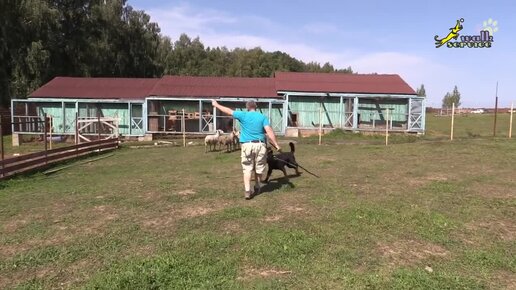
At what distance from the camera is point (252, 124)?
744 centimetres

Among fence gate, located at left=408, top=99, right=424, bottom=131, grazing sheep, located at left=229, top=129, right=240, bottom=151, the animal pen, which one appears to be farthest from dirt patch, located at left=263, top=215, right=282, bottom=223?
fence gate, located at left=408, top=99, right=424, bottom=131

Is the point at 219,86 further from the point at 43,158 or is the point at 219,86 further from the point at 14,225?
the point at 14,225

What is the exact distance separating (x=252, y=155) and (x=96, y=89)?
23648 millimetres

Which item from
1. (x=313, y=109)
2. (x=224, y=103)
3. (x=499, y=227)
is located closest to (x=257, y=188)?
(x=499, y=227)

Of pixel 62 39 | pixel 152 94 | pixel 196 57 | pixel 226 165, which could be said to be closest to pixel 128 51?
pixel 62 39

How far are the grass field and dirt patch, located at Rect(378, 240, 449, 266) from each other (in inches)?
0.5

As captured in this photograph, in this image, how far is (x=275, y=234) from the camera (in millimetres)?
5371

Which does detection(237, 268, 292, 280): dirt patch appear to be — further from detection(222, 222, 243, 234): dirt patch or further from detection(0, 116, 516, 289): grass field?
detection(222, 222, 243, 234): dirt patch

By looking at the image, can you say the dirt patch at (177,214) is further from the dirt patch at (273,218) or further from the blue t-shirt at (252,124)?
the blue t-shirt at (252,124)

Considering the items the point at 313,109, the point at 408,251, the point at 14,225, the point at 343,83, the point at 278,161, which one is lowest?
the point at 14,225

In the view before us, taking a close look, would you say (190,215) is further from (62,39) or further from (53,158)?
(62,39)

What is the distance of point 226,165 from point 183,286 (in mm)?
8908

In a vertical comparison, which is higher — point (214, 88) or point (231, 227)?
point (214, 88)

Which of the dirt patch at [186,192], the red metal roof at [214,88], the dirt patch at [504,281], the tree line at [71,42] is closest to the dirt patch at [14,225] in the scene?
the dirt patch at [186,192]
